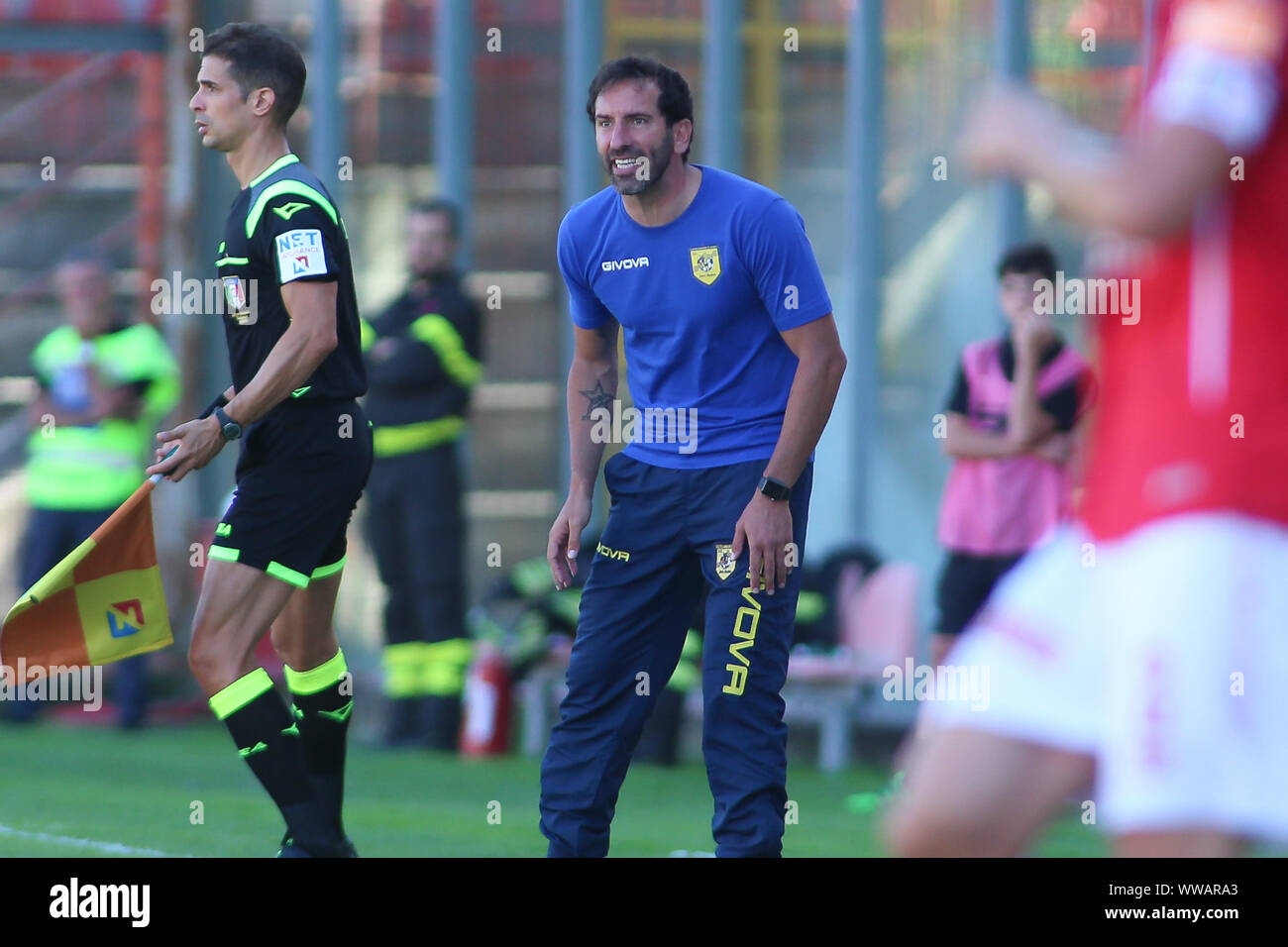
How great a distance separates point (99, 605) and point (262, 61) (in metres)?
1.45

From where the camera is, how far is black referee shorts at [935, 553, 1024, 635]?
696cm

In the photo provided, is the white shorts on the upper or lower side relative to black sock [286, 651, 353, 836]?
upper

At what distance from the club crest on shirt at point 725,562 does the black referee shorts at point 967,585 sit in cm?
261

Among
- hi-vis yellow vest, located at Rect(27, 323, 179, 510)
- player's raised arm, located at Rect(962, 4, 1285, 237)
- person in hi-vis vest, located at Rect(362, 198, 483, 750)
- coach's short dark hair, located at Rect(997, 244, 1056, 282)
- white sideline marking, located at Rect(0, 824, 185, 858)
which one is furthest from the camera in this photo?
hi-vis yellow vest, located at Rect(27, 323, 179, 510)

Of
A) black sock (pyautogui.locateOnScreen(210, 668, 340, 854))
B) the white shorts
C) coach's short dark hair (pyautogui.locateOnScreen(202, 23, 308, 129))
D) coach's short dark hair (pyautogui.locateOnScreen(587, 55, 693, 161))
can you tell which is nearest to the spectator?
coach's short dark hair (pyautogui.locateOnScreen(587, 55, 693, 161))

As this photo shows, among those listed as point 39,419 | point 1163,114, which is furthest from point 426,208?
point 1163,114

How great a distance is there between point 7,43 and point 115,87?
0.61 m

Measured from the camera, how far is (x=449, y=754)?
8523mm

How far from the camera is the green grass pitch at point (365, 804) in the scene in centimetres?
603

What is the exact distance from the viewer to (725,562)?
4.52 meters

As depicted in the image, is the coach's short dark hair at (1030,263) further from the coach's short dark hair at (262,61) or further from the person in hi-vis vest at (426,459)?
the coach's short dark hair at (262,61)

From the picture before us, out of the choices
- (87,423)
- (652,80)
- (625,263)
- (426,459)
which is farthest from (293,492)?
(87,423)

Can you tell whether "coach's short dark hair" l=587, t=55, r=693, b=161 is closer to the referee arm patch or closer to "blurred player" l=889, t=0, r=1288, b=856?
the referee arm patch

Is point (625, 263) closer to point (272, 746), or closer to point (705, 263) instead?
point (705, 263)
